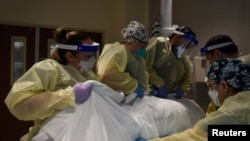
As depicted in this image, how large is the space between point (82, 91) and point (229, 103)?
705 millimetres

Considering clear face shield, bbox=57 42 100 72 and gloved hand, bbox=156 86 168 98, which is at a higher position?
clear face shield, bbox=57 42 100 72

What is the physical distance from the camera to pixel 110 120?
1.64m

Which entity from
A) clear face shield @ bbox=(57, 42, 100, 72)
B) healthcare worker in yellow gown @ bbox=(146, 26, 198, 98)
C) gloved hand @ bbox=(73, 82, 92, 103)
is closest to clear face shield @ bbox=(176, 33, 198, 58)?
healthcare worker in yellow gown @ bbox=(146, 26, 198, 98)

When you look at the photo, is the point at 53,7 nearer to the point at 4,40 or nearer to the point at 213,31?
the point at 4,40

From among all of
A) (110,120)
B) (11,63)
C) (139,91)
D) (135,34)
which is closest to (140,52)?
(135,34)

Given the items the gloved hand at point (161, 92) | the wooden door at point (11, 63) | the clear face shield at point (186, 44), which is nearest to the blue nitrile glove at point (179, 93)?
the gloved hand at point (161, 92)

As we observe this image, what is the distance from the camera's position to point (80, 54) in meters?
1.79

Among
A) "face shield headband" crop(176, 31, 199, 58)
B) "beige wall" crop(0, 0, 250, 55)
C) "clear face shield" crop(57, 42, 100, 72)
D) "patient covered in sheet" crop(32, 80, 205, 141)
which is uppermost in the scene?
"beige wall" crop(0, 0, 250, 55)

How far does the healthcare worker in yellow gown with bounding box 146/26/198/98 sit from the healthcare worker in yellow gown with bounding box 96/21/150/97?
18 cm

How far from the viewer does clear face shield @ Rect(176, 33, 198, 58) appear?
91.9 inches

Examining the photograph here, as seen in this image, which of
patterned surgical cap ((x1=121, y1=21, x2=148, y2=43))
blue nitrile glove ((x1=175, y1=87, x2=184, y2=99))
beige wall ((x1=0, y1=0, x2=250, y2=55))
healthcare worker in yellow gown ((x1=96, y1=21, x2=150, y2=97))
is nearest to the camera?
healthcare worker in yellow gown ((x1=96, y1=21, x2=150, y2=97))

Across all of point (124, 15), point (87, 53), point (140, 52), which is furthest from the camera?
point (124, 15)

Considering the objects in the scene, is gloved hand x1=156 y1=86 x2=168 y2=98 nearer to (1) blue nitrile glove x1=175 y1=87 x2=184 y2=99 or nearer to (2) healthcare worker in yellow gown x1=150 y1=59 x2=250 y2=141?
(1) blue nitrile glove x1=175 y1=87 x2=184 y2=99

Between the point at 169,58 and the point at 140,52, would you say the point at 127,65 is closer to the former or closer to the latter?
the point at 140,52
